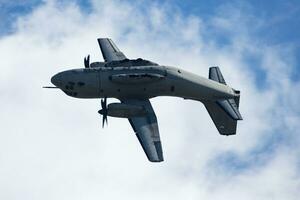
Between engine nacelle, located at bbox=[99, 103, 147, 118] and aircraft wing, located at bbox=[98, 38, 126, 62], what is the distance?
14117mm

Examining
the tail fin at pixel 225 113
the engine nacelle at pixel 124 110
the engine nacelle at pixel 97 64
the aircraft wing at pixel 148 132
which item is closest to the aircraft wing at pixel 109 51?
the engine nacelle at pixel 97 64

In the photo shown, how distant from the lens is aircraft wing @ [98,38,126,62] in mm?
103125

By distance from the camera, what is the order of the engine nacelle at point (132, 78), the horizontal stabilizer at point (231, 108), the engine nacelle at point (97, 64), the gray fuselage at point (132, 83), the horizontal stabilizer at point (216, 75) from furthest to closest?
the horizontal stabilizer at point (216, 75) < the engine nacelle at point (97, 64) < the horizontal stabilizer at point (231, 108) < the gray fuselage at point (132, 83) < the engine nacelle at point (132, 78)

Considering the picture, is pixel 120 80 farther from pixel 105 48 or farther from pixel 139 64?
pixel 105 48

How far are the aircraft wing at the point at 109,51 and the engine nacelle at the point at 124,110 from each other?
1412 cm

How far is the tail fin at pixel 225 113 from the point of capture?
316 ft

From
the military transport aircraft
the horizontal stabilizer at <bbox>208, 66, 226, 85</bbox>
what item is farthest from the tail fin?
the horizontal stabilizer at <bbox>208, 66, 226, 85</bbox>

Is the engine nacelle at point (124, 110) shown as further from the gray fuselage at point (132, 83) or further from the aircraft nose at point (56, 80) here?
the aircraft nose at point (56, 80)

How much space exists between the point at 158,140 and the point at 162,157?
3.58 metres

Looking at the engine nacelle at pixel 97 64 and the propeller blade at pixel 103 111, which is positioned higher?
the engine nacelle at pixel 97 64

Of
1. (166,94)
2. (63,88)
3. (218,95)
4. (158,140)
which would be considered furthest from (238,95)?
(63,88)

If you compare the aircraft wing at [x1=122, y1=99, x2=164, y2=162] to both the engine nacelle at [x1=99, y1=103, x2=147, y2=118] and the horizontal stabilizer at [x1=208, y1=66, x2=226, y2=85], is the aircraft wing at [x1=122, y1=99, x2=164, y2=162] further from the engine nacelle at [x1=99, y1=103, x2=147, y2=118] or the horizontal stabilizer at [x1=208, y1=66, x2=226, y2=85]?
the horizontal stabilizer at [x1=208, y1=66, x2=226, y2=85]

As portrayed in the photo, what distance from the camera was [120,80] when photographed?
302 ft


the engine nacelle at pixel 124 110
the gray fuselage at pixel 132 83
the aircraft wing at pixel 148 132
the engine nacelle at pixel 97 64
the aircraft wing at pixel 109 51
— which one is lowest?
the aircraft wing at pixel 148 132
